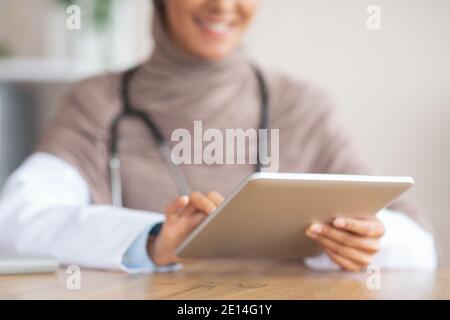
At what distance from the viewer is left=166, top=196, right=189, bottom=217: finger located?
0.90 m

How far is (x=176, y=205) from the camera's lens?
92 centimetres

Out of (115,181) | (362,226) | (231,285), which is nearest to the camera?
(231,285)

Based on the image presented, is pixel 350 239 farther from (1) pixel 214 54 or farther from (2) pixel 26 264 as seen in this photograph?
(1) pixel 214 54

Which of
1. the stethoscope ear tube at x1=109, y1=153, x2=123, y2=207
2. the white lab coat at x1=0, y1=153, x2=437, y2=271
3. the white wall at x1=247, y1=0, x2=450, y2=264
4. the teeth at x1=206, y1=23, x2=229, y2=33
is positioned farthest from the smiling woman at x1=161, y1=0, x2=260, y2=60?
the white wall at x1=247, y1=0, x2=450, y2=264

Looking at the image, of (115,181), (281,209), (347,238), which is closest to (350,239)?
(347,238)

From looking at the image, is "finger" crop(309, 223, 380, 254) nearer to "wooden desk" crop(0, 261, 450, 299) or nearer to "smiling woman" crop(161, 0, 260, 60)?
"wooden desk" crop(0, 261, 450, 299)

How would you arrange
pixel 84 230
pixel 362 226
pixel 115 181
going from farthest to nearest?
pixel 115 181
pixel 84 230
pixel 362 226

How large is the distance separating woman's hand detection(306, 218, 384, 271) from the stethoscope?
449 mm

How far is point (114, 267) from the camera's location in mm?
948

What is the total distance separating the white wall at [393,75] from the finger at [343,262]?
1.21 m

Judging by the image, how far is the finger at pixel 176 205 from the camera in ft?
2.95

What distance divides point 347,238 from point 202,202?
0.56ft

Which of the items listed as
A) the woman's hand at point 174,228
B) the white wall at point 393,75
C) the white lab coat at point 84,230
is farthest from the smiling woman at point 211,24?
the white wall at point 393,75
